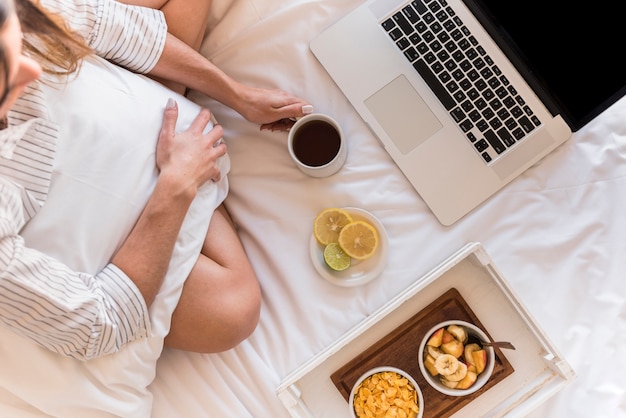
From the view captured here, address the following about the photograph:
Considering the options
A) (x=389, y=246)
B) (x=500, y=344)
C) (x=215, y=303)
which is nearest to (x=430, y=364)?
(x=500, y=344)

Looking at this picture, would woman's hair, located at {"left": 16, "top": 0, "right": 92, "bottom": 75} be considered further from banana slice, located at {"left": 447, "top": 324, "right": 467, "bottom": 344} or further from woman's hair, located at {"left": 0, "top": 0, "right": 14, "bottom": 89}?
banana slice, located at {"left": 447, "top": 324, "right": 467, "bottom": 344}

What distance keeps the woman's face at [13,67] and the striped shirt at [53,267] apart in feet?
0.58

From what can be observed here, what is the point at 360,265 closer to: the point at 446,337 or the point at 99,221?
the point at 446,337

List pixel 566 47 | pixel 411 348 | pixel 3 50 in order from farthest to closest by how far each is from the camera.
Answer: pixel 411 348
pixel 566 47
pixel 3 50

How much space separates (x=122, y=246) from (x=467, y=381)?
650 mm

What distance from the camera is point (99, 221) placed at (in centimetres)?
98

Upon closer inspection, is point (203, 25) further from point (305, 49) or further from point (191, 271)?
point (191, 271)

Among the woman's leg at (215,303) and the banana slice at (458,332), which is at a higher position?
the woman's leg at (215,303)

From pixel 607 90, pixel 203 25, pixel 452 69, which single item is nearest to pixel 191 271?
pixel 203 25

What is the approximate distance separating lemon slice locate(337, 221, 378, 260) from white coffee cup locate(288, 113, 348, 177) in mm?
127

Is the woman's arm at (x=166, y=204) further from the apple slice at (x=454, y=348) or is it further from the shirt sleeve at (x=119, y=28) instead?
the apple slice at (x=454, y=348)

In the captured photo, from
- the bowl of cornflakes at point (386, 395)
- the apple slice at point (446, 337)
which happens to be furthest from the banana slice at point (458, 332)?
the bowl of cornflakes at point (386, 395)

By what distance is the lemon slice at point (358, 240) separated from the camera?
1.12 meters

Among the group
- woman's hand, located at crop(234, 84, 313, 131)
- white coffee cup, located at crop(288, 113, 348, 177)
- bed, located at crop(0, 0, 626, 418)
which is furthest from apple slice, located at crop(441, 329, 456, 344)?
woman's hand, located at crop(234, 84, 313, 131)
